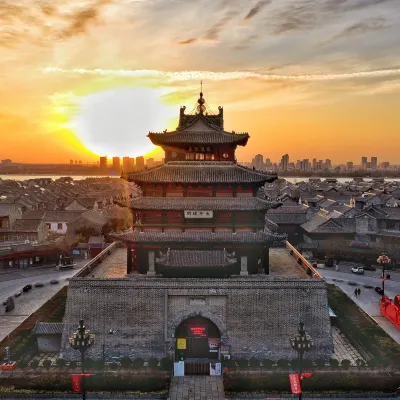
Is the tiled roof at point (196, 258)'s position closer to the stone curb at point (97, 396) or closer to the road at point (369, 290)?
the stone curb at point (97, 396)

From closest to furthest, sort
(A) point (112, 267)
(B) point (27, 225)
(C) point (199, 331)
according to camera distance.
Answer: (C) point (199, 331)
(A) point (112, 267)
(B) point (27, 225)

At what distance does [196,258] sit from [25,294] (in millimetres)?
23850

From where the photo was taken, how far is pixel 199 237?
104 ft

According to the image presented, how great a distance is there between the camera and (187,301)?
29.2 meters

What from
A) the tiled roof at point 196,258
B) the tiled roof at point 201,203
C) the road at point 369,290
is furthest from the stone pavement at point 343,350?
the tiled roof at point 201,203

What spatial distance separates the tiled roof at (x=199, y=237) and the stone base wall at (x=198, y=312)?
135 inches

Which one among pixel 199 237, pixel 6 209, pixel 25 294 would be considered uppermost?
pixel 6 209

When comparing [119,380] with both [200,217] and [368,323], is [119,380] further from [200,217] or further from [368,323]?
[368,323]

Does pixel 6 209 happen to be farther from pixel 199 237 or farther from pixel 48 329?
pixel 199 237

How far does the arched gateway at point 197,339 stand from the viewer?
95.1 feet

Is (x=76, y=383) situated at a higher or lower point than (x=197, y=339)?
lower

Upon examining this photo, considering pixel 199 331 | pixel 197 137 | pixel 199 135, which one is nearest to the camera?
pixel 199 331

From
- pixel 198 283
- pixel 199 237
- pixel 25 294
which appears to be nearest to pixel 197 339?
pixel 198 283

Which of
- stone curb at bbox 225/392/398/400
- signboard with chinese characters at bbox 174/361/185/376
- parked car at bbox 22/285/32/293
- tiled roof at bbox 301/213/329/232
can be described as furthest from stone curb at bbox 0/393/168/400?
tiled roof at bbox 301/213/329/232
